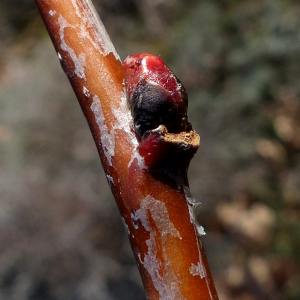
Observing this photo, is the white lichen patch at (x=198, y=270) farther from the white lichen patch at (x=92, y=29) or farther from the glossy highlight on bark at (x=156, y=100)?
the white lichen patch at (x=92, y=29)

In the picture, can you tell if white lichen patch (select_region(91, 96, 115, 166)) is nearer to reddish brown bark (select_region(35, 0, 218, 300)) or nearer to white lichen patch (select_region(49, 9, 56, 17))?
reddish brown bark (select_region(35, 0, 218, 300))

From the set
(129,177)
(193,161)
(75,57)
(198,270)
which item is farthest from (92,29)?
(193,161)

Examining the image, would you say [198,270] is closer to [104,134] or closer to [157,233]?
[157,233]

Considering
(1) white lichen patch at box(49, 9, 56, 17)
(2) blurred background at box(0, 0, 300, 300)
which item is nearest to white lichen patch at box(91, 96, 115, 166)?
(1) white lichen patch at box(49, 9, 56, 17)

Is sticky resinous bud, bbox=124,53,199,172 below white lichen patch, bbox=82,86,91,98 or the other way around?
below

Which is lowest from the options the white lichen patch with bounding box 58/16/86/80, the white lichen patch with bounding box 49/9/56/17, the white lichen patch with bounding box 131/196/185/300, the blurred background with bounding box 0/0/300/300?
the blurred background with bounding box 0/0/300/300

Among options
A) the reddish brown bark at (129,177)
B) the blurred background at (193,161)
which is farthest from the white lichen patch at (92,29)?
the blurred background at (193,161)

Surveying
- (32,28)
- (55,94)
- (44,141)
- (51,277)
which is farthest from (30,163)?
(32,28)
